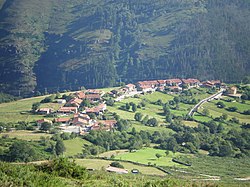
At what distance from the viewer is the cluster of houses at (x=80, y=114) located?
164ft

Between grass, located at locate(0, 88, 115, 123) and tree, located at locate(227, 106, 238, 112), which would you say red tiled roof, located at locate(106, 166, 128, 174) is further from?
tree, located at locate(227, 106, 238, 112)

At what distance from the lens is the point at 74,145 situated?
41844mm

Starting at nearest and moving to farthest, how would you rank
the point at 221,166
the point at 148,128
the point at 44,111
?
the point at 221,166 < the point at 148,128 < the point at 44,111

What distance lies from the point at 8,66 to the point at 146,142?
253 feet

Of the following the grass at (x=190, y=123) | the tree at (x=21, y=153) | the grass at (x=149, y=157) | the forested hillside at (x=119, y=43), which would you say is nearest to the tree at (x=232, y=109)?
the grass at (x=190, y=123)

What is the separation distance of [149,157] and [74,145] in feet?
27.6

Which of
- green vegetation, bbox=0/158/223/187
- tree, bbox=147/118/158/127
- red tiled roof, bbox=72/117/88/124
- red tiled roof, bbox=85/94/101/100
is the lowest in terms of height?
tree, bbox=147/118/158/127

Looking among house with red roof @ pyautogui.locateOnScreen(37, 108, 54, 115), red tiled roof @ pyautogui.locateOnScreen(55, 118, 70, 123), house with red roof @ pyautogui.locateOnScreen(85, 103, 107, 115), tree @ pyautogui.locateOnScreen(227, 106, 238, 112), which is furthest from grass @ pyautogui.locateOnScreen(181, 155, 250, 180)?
house with red roof @ pyautogui.locateOnScreen(37, 108, 54, 115)

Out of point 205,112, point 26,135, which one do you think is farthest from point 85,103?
point 26,135

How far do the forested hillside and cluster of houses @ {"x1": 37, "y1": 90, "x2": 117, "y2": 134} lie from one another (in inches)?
1300

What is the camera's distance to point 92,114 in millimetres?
55812

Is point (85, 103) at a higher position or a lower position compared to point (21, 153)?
higher

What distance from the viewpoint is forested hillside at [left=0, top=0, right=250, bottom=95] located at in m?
103

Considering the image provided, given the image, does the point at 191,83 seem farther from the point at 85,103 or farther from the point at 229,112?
the point at 85,103
